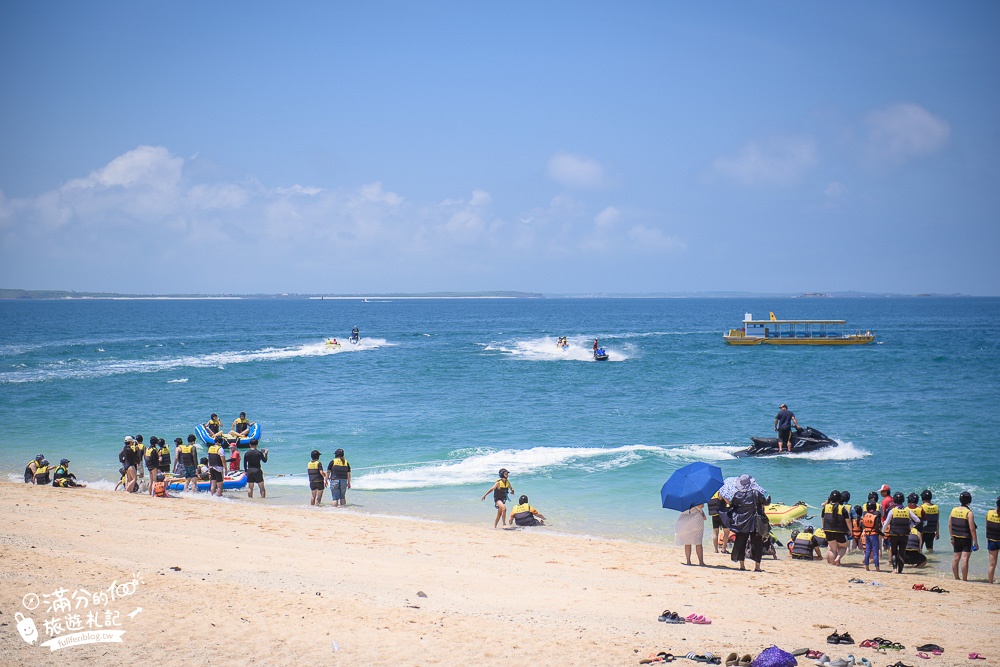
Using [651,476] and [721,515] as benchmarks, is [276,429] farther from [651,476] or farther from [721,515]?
[721,515]

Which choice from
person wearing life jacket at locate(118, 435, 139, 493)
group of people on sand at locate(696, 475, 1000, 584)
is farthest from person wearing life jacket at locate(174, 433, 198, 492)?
group of people on sand at locate(696, 475, 1000, 584)

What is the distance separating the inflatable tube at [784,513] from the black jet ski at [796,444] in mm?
6693

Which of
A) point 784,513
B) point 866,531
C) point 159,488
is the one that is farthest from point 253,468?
point 866,531

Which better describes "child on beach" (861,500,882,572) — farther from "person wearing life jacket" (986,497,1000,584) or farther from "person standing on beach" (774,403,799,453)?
"person standing on beach" (774,403,799,453)

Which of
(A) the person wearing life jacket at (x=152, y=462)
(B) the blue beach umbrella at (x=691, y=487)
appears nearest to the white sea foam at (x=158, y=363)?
(A) the person wearing life jacket at (x=152, y=462)

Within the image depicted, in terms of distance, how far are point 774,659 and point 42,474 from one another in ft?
59.1

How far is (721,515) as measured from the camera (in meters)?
14.6

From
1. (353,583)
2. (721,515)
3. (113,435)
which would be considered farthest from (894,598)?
(113,435)

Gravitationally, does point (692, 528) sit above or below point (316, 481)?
above

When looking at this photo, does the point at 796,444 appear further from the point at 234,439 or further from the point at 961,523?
the point at 234,439

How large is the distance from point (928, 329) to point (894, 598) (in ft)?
313

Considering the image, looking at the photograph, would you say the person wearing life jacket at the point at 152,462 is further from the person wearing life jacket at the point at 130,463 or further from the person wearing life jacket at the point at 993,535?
the person wearing life jacket at the point at 993,535

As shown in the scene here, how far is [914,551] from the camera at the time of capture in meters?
13.7

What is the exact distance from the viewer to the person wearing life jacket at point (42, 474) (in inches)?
757
